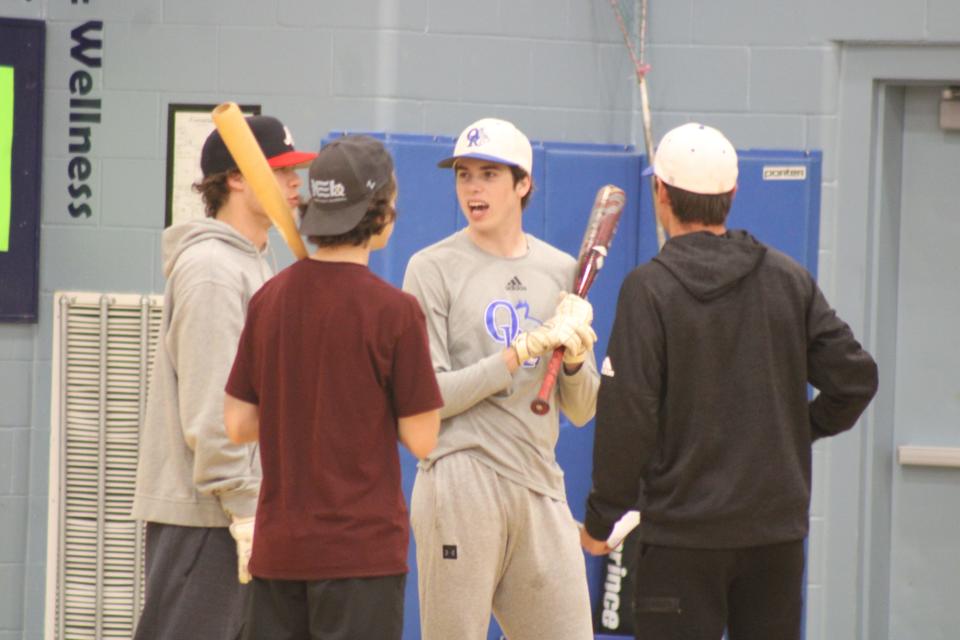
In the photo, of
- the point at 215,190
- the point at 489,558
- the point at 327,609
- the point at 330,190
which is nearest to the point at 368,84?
the point at 215,190

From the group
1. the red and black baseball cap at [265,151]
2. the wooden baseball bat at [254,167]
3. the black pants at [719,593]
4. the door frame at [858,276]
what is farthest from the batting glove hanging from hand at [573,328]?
the door frame at [858,276]

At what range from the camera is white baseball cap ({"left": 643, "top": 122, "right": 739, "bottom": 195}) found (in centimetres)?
309

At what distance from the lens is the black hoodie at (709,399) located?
2953mm

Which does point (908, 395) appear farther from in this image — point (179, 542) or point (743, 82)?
point (179, 542)

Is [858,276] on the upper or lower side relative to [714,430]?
upper

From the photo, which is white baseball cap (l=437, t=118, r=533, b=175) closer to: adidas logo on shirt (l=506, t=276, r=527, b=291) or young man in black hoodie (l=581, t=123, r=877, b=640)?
adidas logo on shirt (l=506, t=276, r=527, b=291)

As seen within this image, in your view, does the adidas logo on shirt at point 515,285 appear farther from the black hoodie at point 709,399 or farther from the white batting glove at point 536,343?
the black hoodie at point 709,399

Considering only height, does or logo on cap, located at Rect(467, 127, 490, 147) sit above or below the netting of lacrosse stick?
below

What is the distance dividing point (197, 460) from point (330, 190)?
76 cm

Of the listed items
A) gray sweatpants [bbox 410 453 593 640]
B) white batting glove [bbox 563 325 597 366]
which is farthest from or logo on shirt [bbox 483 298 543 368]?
gray sweatpants [bbox 410 453 593 640]

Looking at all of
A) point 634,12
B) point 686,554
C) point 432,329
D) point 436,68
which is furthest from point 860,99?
point 686,554

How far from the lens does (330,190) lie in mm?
2697

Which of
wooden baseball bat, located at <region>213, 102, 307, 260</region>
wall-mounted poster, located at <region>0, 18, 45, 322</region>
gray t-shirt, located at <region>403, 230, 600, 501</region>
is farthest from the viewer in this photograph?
wall-mounted poster, located at <region>0, 18, 45, 322</region>

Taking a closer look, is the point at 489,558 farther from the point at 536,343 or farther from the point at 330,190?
the point at 330,190
